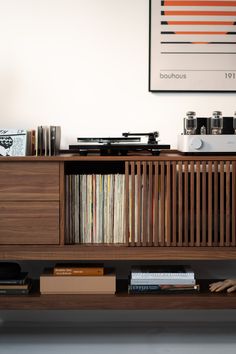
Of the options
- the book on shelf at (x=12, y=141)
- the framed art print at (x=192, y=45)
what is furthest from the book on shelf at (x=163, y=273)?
the framed art print at (x=192, y=45)

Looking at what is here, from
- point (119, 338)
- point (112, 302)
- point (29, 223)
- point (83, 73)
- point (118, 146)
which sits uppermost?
point (83, 73)

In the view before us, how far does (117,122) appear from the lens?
9.04ft

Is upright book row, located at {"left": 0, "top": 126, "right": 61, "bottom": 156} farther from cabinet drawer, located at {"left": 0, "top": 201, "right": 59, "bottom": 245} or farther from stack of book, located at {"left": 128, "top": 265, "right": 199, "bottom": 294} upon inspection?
stack of book, located at {"left": 128, "top": 265, "right": 199, "bottom": 294}

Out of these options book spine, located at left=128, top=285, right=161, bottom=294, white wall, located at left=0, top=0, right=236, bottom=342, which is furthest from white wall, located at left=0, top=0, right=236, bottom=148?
book spine, located at left=128, top=285, right=161, bottom=294

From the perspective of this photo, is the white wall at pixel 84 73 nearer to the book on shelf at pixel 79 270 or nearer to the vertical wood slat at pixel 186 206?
the vertical wood slat at pixel 186 206

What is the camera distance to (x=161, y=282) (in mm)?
2418

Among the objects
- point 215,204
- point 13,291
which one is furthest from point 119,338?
point 215,204

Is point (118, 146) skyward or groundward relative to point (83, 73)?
groundward

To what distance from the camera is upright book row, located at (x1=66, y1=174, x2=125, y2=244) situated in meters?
2.41

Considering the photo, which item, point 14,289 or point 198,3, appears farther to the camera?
point 198,3

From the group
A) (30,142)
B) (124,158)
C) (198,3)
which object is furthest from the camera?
(198,3)

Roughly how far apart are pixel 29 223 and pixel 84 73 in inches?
31.7

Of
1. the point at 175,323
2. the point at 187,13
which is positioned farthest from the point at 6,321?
the point at 187,13

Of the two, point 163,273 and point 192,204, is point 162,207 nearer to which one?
point 192,204
